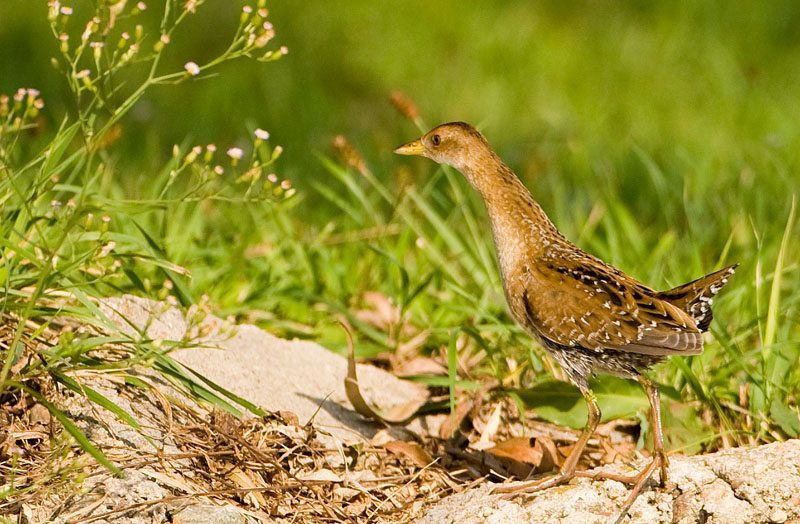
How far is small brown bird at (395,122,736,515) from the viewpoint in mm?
3818

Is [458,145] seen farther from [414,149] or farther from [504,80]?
[504,80]

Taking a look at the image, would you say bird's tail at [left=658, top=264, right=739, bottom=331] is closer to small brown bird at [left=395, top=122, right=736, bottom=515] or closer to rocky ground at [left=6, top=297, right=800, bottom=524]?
small brown bird at [left=395, top=122, right=736, bottom=515]

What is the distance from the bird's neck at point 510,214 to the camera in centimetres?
431

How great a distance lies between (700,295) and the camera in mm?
3984

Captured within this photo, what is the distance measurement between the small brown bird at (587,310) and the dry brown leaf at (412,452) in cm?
53

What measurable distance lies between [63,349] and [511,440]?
1841 mm

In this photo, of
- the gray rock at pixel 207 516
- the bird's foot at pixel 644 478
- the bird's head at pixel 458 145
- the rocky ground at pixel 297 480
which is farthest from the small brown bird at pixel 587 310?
the gray rock at pixel 207 516

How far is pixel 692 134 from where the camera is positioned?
26.3 ft

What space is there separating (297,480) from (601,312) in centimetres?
119

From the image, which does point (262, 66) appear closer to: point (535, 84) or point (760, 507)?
point (535, 84)

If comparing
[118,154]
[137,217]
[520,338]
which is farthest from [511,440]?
[118,154]

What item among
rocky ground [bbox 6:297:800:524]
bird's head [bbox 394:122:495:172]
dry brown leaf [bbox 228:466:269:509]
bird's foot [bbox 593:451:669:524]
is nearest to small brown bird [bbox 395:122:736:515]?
bird's foot [bbox 593:451:669:524]

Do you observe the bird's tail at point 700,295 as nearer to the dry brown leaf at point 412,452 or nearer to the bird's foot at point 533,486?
the bird's foot at point 533,486

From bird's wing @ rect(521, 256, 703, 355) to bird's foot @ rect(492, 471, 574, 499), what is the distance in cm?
45
